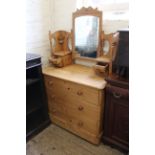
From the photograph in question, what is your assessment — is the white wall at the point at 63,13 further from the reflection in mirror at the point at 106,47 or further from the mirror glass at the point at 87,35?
the reflection in mirror at the point at 106,47

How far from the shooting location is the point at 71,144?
1.93 meters

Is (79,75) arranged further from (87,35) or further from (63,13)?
(63,13)

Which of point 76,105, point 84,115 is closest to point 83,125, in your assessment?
point 84,115

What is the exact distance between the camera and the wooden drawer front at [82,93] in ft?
5.71

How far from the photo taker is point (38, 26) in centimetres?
225

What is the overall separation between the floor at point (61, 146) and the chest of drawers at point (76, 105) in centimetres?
7

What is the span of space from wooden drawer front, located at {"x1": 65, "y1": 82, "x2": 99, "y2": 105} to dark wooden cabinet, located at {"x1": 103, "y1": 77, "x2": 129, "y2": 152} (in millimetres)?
122

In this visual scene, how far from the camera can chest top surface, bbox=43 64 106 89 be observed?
175 centimetres

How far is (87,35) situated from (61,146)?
133cm

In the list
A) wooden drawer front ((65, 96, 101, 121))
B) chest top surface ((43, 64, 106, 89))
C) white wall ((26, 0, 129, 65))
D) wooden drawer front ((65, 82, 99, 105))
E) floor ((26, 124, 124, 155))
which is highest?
white wall ((26, 0, 129, 65))

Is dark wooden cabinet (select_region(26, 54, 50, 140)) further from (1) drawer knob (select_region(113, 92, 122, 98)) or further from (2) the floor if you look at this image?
(1) drawer knob (select_region(113, 92, 122, 98))

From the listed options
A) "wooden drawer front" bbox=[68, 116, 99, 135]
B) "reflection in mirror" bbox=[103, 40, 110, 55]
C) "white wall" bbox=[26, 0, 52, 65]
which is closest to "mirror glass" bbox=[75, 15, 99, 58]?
"reflection in mirror" bbox=[103, 40, 110, 55]

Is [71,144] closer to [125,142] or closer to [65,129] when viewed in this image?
[65,129]
